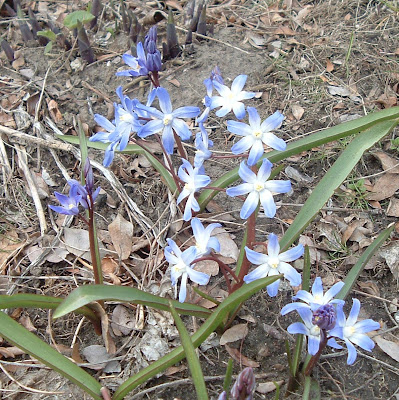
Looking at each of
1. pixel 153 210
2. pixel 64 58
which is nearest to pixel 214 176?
pixel 153 210

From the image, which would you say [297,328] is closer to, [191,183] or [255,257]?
[255,257]

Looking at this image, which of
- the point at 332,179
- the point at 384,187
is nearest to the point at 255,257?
the point at 332,179

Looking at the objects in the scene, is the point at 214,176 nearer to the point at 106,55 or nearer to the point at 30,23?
the point at 106,55

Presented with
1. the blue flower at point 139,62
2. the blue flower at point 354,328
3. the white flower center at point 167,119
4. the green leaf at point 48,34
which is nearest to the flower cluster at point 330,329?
the blue flower at point 354,328

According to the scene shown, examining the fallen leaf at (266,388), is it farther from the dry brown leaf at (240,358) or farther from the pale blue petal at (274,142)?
the pale blue petal at (274,142)

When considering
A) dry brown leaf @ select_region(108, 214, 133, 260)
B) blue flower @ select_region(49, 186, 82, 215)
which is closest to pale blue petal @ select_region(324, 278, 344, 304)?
blue flower @ select_region(49, 186, 82, 215)
